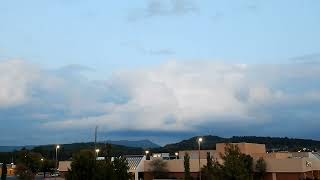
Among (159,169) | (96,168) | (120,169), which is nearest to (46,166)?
(159,169)

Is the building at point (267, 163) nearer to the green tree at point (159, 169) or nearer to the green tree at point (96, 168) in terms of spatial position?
the green tree at point (159, 169)

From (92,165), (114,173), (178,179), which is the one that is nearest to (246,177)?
(114,173)

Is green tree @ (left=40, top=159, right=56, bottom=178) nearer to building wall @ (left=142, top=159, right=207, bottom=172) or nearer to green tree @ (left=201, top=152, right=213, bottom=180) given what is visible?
building wall @ (left=142, top=159, right=207, bottom=172)

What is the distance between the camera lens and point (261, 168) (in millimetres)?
65500

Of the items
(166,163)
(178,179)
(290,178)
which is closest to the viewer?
(290,178)

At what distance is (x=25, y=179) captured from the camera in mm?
67312

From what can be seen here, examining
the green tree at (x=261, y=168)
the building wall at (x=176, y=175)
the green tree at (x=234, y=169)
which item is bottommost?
the building wall at (x=176, y=175)

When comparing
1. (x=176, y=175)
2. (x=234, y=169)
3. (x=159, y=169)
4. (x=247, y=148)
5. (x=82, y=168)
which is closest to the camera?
(x=234, y=169)

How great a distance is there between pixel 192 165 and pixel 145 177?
388 inches

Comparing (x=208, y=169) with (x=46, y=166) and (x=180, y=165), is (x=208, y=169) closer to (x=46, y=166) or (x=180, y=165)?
(x=180, y=165)

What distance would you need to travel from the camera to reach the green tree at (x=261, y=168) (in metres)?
65.5

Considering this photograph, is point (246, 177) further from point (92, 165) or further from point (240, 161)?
Answer: point (92, 165)

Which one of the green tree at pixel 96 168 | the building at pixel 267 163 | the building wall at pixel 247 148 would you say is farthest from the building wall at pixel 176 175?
the green tree at pixel 96 168

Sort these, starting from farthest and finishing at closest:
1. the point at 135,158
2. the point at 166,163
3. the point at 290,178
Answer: the point at 135,158, the point at 166,163, the point at 290,178
